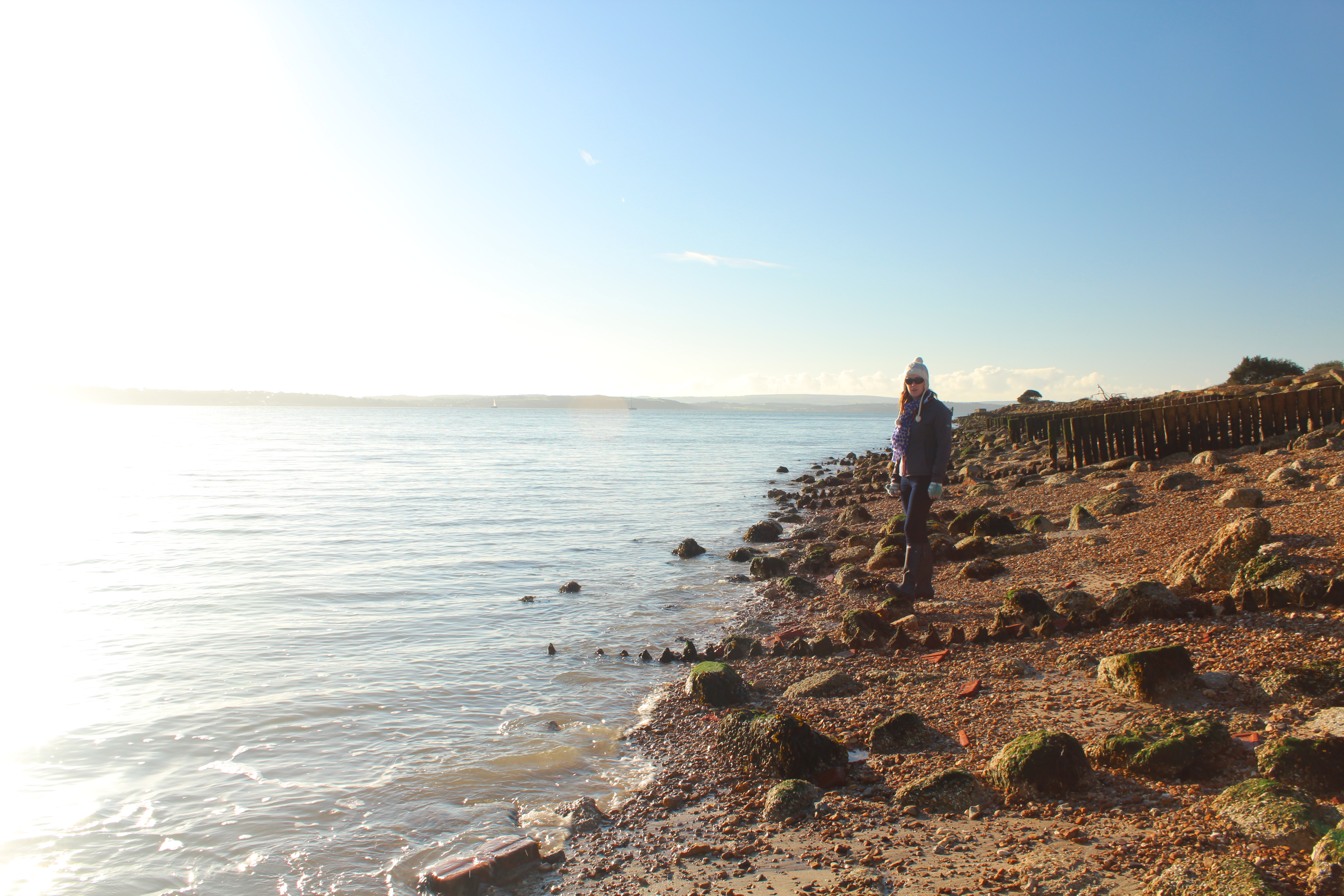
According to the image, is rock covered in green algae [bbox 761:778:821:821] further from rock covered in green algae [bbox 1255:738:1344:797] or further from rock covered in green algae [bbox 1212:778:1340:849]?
rock covered in green algae [bbox 1255:738:1344:797]

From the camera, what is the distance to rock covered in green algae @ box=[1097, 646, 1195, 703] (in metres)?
4.65

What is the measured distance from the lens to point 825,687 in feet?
20.1

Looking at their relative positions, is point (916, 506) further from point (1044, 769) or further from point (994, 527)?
point (1044, 769)

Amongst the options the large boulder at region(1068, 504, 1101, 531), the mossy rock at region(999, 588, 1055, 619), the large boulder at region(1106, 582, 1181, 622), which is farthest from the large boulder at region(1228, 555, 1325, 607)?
the large boulder at region(1068, 504, 1101, 531)

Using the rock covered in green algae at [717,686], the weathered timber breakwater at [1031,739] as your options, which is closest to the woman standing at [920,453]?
the weathered timber breakwater at [1031,739]

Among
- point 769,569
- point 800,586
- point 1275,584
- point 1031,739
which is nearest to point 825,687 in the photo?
point 1031,739

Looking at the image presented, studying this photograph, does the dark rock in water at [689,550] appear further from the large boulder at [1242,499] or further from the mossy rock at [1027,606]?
the large boulder at [1242,499]

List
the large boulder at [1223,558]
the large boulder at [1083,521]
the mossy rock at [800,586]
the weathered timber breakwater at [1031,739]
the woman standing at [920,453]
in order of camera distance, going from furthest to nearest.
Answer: the mossy rock at [800,586] → the large boulder at [1083,521] → the woman standing at [920,453] → the large boulder at [1223,558] → the weathered timber breakwater at [1031,739]

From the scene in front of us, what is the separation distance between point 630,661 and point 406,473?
91.8ft

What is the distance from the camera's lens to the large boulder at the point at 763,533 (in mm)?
15656

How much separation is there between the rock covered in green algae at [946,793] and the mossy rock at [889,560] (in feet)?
21.7

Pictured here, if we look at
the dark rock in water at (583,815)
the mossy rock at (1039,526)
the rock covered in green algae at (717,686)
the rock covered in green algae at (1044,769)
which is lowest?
the dark rock in water at (583,815)

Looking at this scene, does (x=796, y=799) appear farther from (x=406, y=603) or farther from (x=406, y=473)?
(x=406, y=473)

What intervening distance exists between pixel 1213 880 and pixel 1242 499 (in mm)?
8140
